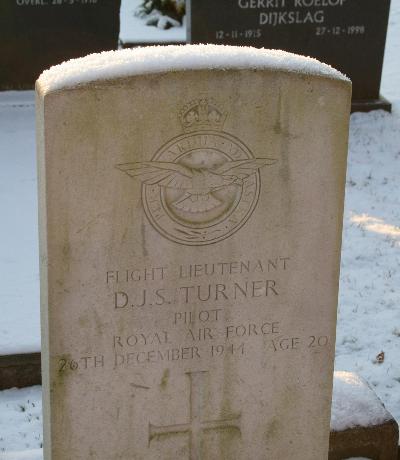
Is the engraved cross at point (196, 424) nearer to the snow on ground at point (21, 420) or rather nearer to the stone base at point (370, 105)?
the snow on ground at point (21, 420)

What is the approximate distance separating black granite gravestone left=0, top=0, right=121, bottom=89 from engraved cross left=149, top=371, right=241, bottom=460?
6313mm

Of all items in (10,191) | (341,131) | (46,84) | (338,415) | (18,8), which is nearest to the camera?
(46,84)

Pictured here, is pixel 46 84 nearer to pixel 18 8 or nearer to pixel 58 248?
pixel 58 248

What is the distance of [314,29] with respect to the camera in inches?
367

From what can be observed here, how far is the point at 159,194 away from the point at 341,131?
64 cm

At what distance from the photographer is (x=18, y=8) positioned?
9.31 m

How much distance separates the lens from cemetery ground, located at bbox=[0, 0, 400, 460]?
5.13 m

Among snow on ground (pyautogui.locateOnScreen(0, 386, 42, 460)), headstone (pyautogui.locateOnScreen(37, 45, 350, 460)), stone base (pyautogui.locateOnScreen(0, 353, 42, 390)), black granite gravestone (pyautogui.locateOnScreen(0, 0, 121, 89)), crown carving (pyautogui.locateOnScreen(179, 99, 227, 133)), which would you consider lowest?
snow on ground (pyautogui.locateOnScreen(0, 386, 42, 460))

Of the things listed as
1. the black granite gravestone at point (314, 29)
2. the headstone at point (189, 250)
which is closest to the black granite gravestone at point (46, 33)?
the black granite gravestone at point (314, 29)

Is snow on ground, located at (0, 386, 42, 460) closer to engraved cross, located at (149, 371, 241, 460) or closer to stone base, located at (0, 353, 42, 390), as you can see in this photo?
stone base, located at (0, 353, 42, 390)

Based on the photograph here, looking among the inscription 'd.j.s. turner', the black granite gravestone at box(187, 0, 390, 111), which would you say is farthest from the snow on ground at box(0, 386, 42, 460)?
the black granite gravestone at box(187, 0, 390, 111)

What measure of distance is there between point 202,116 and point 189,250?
0.47 meters

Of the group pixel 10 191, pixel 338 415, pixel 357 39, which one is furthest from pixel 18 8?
pixel 338 415

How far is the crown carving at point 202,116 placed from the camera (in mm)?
3275
